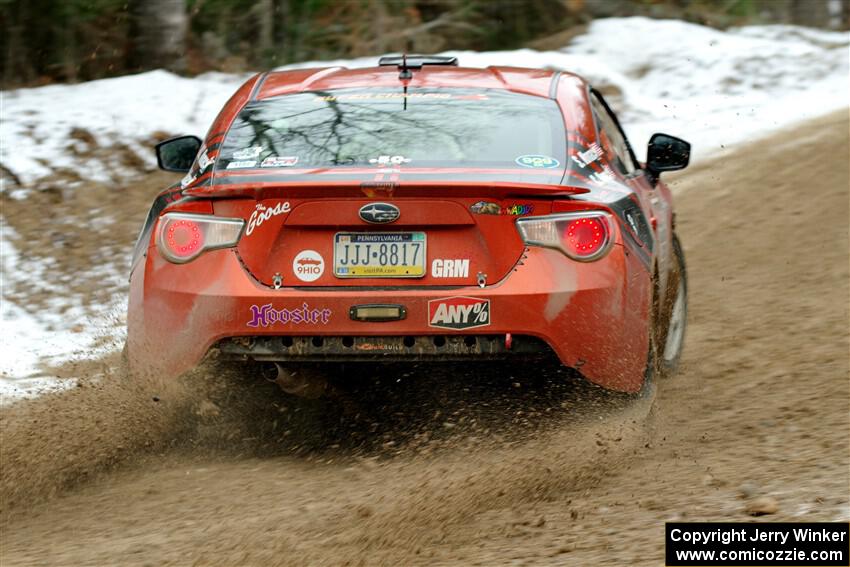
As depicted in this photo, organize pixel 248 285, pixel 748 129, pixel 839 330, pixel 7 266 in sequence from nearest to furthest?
pixel 248 285, pixel 839 330, pixel 7 266, pixel 748 129

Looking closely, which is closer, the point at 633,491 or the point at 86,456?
the point at 633,491

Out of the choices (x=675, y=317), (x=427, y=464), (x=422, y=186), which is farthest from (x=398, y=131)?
(x=675, y=317)

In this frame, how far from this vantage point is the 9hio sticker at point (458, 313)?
496 cm

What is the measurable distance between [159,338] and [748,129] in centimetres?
1155

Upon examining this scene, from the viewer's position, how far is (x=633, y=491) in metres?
4.74

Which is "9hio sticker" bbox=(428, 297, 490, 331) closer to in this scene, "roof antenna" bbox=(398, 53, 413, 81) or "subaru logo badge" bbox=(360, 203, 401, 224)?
"subaru logo badge" bbox=(360, 203, 401, 224)

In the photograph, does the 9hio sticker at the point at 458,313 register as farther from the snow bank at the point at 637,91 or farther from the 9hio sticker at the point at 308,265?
the snow bank at the point at 637,91

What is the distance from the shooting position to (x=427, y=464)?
5238 millimetres

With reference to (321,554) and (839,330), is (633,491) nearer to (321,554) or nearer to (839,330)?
(321,554)

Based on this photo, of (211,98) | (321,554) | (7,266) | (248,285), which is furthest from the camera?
(211,98)

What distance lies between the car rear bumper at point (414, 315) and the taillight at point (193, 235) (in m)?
0.04

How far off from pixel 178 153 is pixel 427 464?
242cm

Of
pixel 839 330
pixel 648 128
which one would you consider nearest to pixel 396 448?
pixel 839 330

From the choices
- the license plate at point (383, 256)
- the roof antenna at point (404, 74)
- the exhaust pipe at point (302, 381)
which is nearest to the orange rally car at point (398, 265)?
the license plate at point (383, 256)
